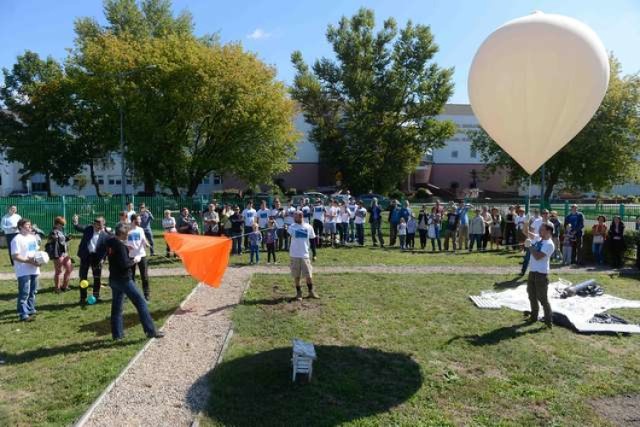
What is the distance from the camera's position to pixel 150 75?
3123cm

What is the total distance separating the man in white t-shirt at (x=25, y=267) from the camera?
8.88m

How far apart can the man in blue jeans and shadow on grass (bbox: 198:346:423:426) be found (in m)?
1.87

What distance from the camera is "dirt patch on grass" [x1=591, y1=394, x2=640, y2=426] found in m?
5.52

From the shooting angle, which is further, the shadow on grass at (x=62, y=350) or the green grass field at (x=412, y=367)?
the shadow on grass at (x=62, y=350)

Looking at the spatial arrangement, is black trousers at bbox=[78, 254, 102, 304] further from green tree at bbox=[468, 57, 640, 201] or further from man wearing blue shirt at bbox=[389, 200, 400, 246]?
green tree at bbox=[468, 57, 640, 201]

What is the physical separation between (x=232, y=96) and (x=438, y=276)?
23001 mm

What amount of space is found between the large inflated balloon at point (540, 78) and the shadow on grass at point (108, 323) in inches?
279

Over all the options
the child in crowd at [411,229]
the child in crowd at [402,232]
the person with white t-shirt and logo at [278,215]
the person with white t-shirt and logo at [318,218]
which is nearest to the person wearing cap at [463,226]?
the child in crowd at [411,229]

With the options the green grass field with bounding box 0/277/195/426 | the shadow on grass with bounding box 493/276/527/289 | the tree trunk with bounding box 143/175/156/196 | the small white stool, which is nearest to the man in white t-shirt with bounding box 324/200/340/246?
the shadow on grass with bounding box 493/276/527/289

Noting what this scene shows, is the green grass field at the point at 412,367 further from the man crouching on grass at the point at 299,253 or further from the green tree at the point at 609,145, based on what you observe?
the green tree at the point at 609,145

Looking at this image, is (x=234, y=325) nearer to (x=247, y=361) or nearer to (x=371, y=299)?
(x=247, y=361)

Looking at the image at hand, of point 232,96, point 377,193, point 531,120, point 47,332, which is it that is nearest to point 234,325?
point 47,332

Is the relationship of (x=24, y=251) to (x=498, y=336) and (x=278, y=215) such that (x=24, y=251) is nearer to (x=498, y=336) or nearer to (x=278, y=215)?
(x=498, y=336)

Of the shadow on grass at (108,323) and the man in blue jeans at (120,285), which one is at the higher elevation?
the man in blue jeans at (120,285)
